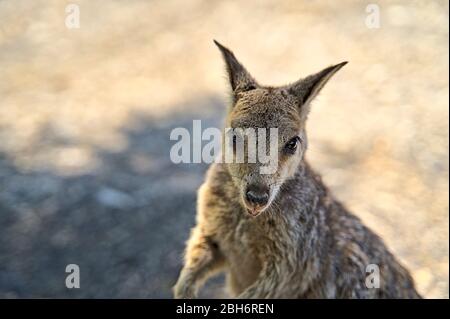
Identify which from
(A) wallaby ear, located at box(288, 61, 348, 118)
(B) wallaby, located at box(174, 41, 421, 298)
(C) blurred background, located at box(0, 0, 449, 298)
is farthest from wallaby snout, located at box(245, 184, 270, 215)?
(C) blurred background, located at box(0, 0, 449, 298)

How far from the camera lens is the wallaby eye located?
420 cm

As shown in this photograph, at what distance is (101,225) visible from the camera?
19.9ft

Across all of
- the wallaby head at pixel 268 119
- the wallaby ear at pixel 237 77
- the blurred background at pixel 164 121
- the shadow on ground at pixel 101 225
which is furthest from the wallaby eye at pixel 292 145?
the shadow on ground at pixel 101 225

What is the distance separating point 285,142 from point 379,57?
550 centimetres

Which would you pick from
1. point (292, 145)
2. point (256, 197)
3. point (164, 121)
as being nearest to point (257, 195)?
point (256, 197)

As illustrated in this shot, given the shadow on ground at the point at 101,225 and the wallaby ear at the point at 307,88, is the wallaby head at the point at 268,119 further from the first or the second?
the shadow on ground at the point at 101,225

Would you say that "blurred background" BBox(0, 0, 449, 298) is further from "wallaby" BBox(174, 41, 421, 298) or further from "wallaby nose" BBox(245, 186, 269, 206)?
"wallaby nose" BBox(245, 186, 269, 206)

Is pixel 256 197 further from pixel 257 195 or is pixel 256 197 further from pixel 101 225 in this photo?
pixel 101 225

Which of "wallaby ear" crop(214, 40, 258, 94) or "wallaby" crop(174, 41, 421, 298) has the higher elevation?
"wallaby ear" crop(214, 40, 258, 94)

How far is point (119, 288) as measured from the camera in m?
5.68

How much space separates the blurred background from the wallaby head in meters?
0.27

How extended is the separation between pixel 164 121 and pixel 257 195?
3.67 metres
